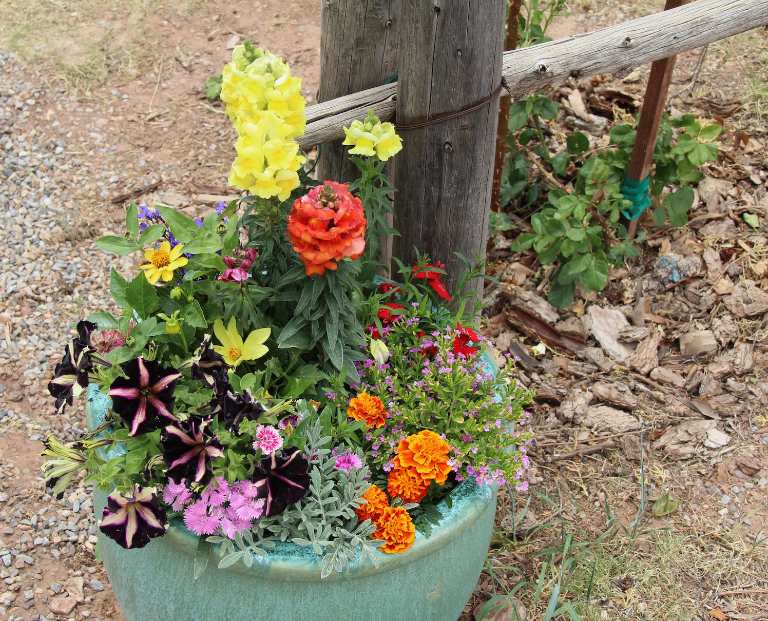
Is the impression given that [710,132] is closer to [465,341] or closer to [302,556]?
[465,341]

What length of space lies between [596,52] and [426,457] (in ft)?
4.23

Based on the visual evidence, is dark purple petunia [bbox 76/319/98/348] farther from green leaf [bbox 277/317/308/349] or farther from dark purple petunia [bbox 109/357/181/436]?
green leaf [bbox 277/317/308/349]

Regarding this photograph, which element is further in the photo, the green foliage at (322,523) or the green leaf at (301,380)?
the green leaf at (301,380)

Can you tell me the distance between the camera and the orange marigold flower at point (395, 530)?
1797mm

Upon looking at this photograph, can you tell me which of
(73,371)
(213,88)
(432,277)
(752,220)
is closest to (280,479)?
(73,371)

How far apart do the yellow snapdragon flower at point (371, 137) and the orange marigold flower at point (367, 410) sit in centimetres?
53

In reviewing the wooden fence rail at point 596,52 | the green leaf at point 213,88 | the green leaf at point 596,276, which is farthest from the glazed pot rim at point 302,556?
the green leaf at point 213,88

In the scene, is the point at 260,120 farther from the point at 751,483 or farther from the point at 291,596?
the point at 751,483

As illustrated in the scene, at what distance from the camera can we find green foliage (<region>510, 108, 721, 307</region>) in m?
3.14

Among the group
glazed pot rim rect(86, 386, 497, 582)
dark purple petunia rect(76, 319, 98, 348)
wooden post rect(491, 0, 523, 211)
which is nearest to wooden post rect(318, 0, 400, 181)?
wooden post rect(491, 0, 523, 211)

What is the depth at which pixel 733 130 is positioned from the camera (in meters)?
3.89

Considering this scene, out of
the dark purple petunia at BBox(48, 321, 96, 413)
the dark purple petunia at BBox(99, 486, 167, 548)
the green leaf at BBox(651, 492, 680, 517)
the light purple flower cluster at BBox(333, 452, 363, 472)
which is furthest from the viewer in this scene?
the green leaf at BBox(651, 492, 680, 517)

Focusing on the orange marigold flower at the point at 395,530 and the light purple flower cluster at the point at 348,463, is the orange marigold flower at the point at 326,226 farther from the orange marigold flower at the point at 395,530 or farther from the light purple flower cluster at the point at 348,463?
the orange marigold flower at the point at 395,530

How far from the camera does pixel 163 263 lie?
188 cm
